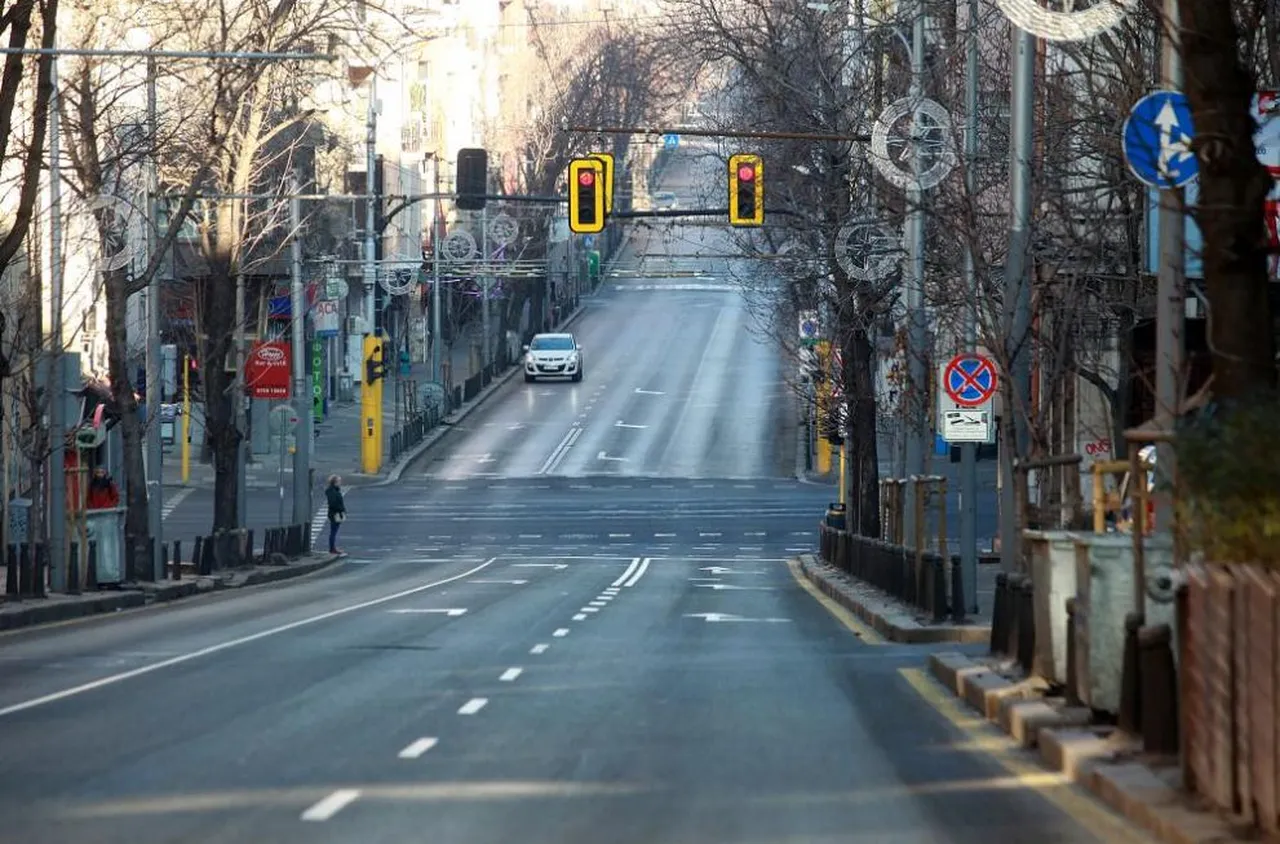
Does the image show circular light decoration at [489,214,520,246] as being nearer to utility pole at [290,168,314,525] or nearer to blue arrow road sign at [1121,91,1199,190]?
utility pole at [290,168,314,525]

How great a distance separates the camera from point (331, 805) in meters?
11.3

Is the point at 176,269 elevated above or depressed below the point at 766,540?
above

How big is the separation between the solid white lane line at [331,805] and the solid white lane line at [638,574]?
27578 mm

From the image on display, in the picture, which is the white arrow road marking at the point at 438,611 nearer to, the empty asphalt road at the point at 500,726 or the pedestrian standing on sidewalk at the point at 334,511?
the empty asphalt road at the point at 500,726

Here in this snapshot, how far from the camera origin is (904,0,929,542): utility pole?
31.2 meters

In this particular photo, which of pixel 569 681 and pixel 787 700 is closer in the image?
pixel 787 700

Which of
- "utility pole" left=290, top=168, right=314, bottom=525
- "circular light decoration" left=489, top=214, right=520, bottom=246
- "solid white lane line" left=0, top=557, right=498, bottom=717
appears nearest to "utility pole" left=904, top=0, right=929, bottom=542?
"solid white lane line" left=0, top=557, right=498, bottom=717

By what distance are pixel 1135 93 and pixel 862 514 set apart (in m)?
20.8

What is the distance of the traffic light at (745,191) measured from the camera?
32500 millimetres

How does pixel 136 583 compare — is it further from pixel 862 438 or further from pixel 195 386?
pixel 195 386

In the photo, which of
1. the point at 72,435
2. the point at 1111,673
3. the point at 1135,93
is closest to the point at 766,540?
the point at 72,435

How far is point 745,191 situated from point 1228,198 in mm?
21257

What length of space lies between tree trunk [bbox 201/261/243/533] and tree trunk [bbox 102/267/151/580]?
4094mm

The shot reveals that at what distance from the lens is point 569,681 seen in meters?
19.2
